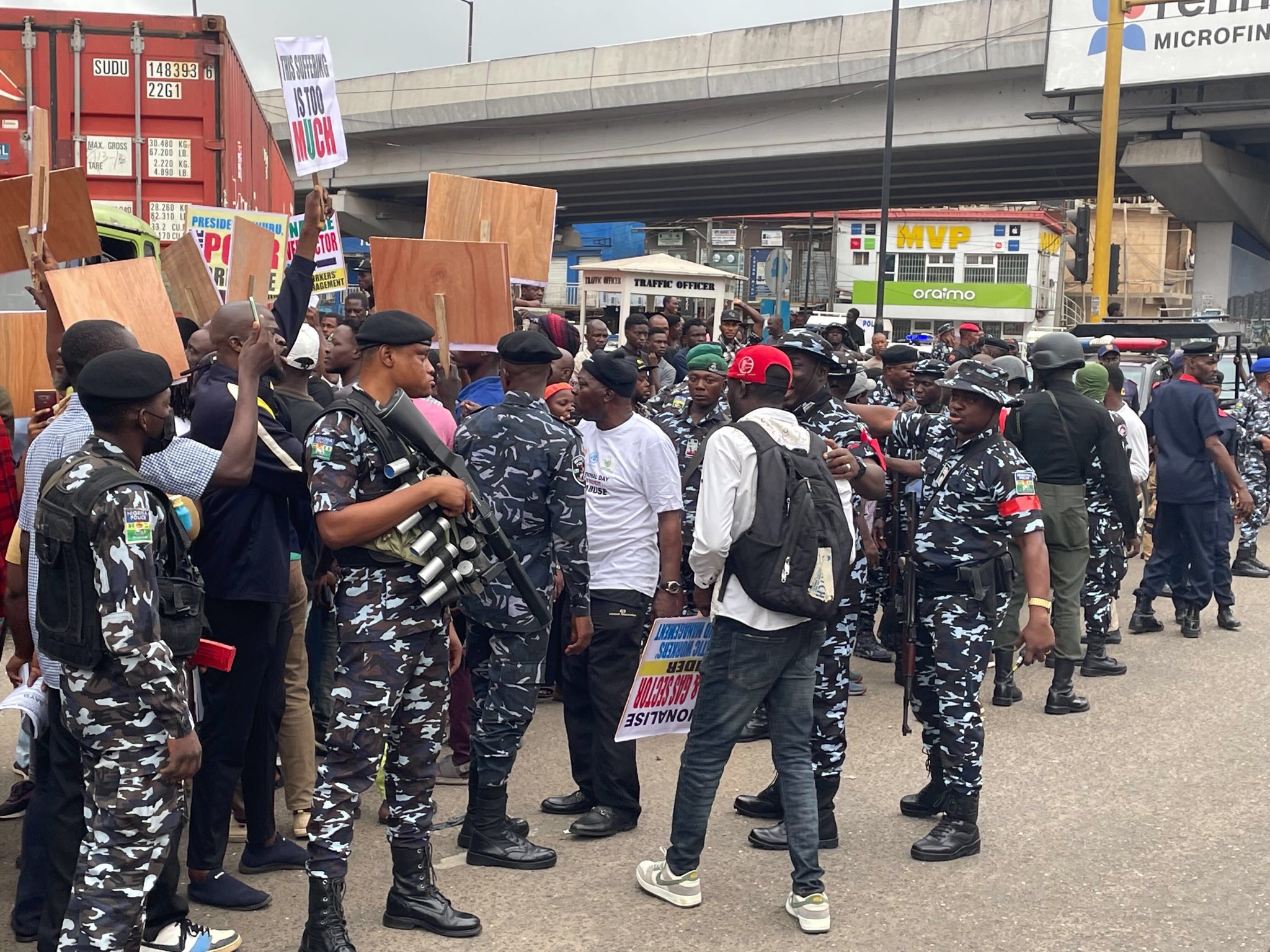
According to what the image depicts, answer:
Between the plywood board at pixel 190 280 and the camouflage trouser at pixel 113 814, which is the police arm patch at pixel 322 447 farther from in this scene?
the plywood board at pixel 190 280

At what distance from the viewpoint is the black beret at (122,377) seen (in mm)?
3543

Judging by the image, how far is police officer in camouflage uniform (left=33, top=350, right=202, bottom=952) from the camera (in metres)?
3.44

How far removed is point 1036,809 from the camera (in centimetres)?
585

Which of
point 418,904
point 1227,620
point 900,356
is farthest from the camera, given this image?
point 1227,620

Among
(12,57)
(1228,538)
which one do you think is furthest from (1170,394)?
(12,57)

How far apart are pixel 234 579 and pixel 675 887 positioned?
75.2 inches

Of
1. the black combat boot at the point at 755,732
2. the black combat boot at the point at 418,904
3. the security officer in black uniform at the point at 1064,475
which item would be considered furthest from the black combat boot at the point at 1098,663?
the black combat boot at the point at 418,904

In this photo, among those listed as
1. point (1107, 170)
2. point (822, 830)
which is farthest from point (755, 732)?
point (1107, 170)

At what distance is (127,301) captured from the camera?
473 centimetres

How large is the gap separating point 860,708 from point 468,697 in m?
2.51

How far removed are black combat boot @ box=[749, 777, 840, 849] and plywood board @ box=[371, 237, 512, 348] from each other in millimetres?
2397

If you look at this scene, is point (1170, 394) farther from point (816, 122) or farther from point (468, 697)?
point (816, 122)

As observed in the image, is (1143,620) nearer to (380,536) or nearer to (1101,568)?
(1101,568)

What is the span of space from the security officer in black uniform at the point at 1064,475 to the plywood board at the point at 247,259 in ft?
14.2
